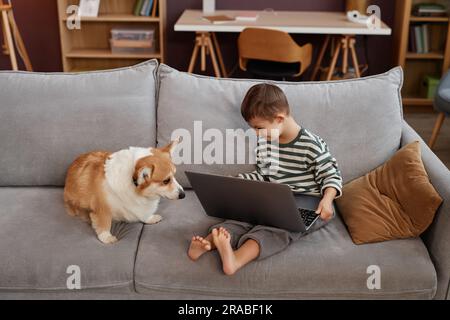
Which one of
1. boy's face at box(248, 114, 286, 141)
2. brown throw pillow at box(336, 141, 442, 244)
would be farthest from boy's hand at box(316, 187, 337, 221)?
boy's face at box(248, 114, 286, 141)

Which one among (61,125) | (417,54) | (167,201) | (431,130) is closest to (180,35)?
(417,54)

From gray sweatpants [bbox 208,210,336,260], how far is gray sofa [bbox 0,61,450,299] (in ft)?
0.08

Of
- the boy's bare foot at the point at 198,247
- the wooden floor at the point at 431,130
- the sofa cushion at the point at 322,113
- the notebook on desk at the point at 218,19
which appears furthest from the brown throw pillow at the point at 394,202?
the notebook on desk at the point at 218,19

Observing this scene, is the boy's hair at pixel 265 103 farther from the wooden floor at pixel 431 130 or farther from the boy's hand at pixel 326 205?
the wooden floor at pixel 431 130

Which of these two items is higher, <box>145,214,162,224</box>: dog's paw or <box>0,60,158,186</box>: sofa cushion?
<box>0,60,158,186</box>: sofa cushion

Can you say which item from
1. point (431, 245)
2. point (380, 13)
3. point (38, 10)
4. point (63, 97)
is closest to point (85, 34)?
point (38, 10)

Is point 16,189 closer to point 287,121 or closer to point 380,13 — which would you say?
point 287,121

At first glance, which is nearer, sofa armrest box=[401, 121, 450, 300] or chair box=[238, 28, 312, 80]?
sofa armrest box=[401, 121, 450, 300]

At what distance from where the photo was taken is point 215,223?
2.07 meters

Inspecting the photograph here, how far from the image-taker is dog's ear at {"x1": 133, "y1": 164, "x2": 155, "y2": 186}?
6.33ft

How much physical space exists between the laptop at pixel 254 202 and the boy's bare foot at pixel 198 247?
181mm

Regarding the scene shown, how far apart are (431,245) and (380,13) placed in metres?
3.12

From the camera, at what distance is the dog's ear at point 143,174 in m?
1.93

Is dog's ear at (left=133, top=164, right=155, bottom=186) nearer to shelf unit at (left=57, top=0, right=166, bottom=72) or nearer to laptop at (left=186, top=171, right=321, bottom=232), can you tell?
laptop at (left=186, top=171, right=321, bottom=232)
